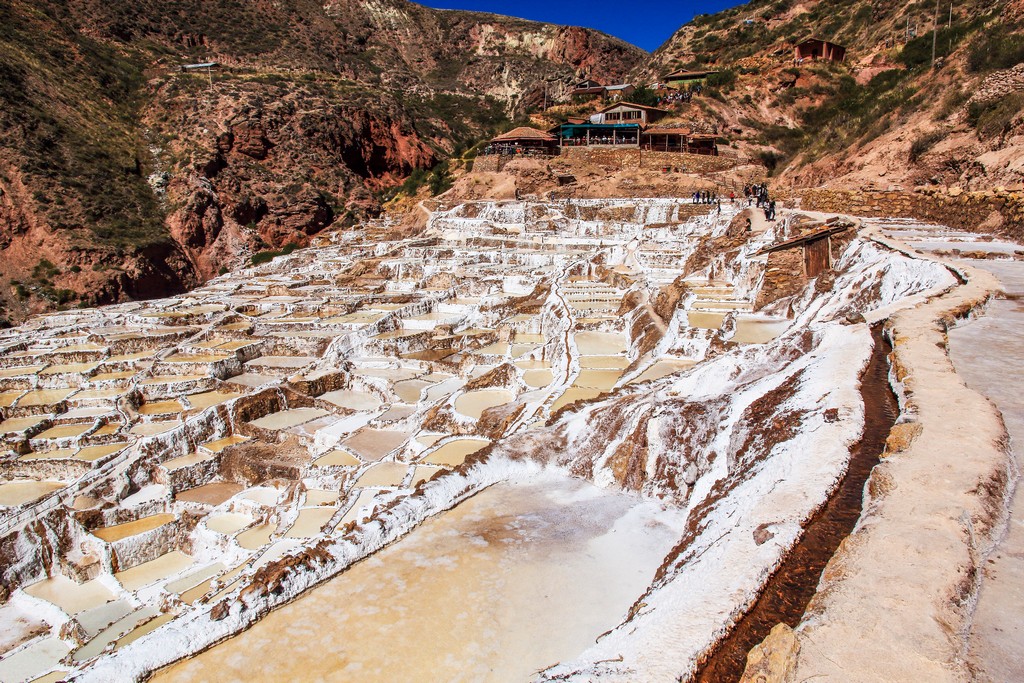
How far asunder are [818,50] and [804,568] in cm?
4414

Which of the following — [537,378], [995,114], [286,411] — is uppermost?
[995,114]

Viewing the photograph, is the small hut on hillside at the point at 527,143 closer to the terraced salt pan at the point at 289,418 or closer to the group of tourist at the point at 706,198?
the group of tourist at the point at 706,198

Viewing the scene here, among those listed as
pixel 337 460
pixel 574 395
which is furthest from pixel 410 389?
pixel 574 395

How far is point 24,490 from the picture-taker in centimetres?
1196

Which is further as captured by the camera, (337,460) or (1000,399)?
(337,460)

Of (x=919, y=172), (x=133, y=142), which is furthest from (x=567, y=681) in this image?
(x=133, y=142)

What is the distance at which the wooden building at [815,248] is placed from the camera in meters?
12.2

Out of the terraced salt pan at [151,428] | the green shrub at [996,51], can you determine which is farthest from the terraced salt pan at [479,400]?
the green shrub at [996,51]

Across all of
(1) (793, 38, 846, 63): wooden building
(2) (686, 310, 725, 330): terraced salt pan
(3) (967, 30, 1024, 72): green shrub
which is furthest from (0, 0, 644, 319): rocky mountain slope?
(3) (967, 30, 1024, 72): green shrub

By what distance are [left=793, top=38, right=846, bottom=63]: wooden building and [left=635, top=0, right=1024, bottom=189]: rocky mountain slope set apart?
0.50 metres

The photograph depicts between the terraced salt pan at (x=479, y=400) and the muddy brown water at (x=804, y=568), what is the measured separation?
28.2 ft

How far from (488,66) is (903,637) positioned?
68229 mm

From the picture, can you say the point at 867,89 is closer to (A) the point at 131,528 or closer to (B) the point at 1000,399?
(B) the point at 1000,399

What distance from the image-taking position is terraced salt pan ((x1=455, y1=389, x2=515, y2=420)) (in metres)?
13.0
